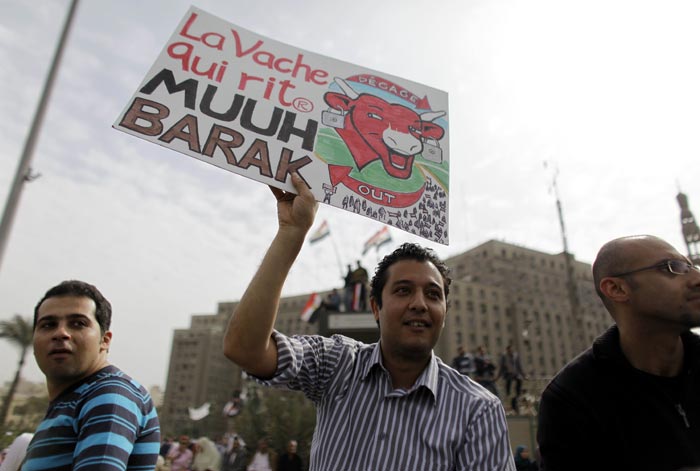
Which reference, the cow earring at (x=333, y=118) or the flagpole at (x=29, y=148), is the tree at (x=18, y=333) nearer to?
the flagpole at (x=29, y=148)

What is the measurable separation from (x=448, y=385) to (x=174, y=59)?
210cm

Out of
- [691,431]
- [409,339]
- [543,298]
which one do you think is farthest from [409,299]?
[543,298]

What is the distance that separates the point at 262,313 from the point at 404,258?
0.71 m

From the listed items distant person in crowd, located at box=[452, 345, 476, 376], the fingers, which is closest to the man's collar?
the fingers

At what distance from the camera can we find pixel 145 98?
2.30m

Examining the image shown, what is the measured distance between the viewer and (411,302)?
6.50 ft

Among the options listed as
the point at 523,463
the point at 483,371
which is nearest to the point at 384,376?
the point at 523,463

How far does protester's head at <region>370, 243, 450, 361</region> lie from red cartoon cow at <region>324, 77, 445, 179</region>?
586 millimetres

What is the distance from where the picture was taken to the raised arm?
1756 millimetres

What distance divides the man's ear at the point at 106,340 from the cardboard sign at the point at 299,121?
1.02 meters

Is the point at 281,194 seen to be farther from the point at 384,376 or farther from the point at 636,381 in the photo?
the point at 636,381

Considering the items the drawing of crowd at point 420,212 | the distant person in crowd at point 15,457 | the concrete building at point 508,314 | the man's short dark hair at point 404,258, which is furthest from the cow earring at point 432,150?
the concrete building at point 508,314

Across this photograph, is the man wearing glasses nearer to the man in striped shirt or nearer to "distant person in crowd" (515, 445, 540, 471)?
the man in striped shirt

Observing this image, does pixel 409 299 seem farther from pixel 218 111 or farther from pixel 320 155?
pixel 218 111
